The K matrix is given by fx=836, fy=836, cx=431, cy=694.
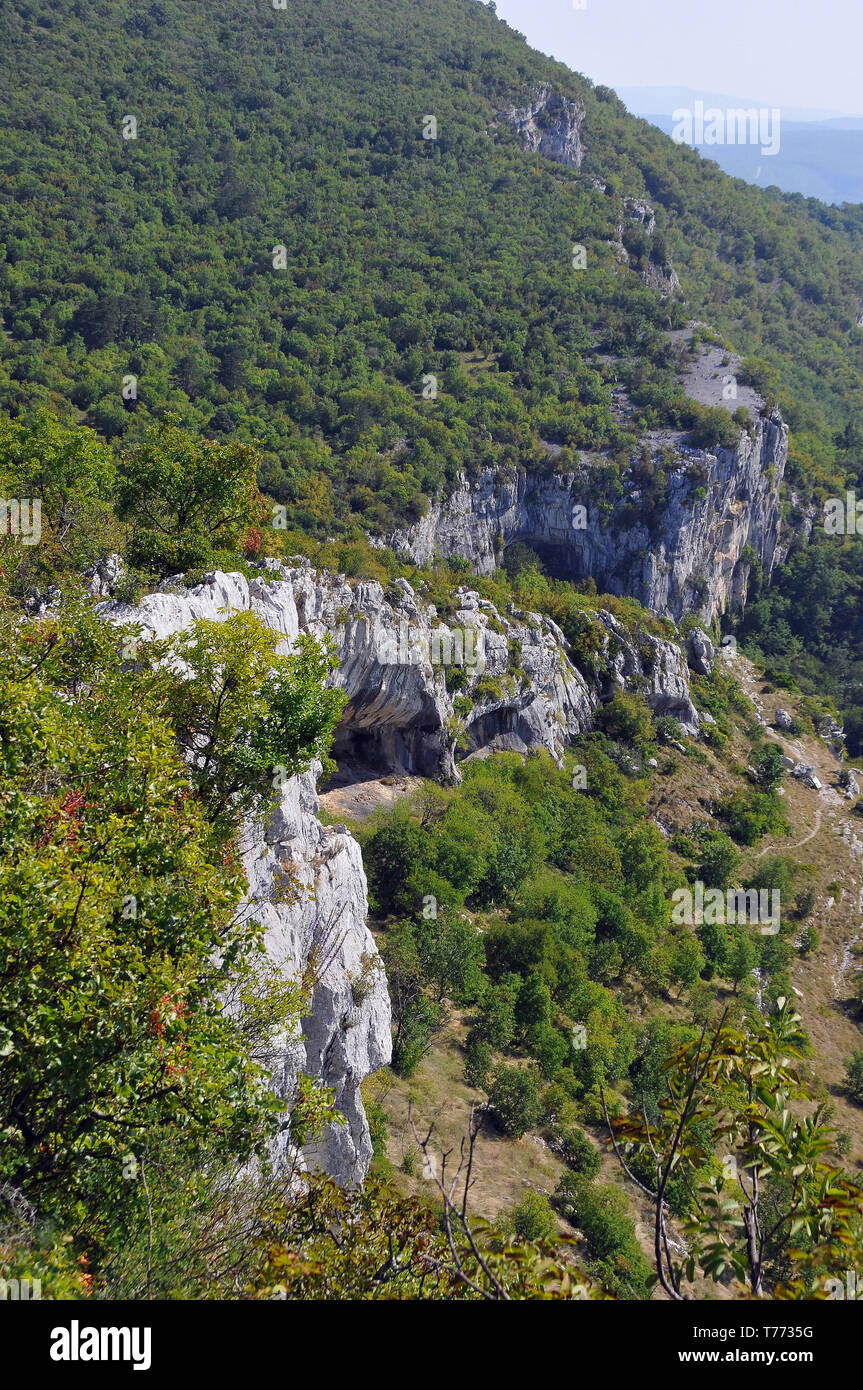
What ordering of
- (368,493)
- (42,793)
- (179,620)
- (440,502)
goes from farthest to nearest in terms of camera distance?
(440,502), (368,493), (179,620), (42,793)

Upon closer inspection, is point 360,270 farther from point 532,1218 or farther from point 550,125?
point 532,1218

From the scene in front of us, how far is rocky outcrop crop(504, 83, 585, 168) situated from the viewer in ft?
365

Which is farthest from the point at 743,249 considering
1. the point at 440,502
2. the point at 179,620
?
the point at 179,620

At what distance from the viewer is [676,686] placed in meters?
56.2

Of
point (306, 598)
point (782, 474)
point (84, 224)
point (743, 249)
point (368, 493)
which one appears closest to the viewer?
point (306, 598)

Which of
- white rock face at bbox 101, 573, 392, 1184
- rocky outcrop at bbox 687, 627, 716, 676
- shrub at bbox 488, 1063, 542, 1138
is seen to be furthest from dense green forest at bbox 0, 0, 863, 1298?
rocky outcrop at bbox 687, 627, 716, 676

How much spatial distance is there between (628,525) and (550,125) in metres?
76.3

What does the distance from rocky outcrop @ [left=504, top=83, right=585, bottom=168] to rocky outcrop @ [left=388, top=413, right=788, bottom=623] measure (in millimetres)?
61568

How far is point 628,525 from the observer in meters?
71.5

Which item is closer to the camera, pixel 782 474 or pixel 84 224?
pixel 84 224

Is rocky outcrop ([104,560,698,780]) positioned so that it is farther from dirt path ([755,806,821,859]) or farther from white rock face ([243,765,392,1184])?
dirt path ([755,806,821,859])

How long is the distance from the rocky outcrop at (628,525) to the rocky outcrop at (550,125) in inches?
2424
